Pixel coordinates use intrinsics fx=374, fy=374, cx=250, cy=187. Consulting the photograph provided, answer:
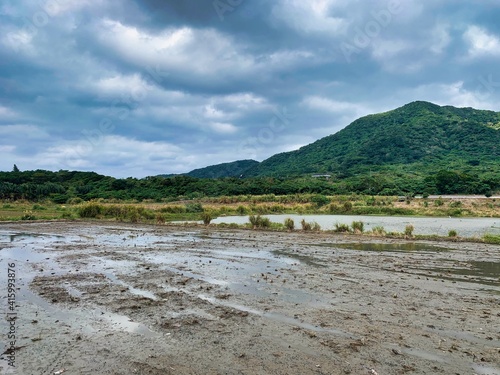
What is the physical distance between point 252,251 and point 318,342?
43.2ft

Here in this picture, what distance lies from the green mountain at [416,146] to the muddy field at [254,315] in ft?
380

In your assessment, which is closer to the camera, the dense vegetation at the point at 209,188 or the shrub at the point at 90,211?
the shrub at the point at 90,211

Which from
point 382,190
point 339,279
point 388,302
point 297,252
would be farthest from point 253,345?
point 382,190

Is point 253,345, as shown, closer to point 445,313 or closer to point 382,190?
point 445,313

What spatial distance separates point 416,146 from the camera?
158 m

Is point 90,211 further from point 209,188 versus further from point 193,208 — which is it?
point 209,188

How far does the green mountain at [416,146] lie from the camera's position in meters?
138

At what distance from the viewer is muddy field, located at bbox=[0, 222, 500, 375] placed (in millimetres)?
6238

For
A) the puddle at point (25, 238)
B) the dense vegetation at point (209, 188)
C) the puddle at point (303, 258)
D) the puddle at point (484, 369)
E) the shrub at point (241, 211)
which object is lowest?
the puddle at point (484, 369)

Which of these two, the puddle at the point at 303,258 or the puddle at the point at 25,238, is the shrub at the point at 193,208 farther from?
the puddle at the point at 303,258

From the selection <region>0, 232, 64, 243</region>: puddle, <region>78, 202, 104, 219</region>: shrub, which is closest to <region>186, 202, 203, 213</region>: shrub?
<region>78, 202, 104, 219</region>: shrub

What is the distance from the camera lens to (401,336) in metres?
7.39

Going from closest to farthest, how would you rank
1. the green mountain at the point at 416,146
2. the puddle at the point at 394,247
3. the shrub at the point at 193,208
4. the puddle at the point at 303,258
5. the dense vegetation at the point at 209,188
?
the puddle at the point at 303,258 → the puddle at the point at 394,247 → the shrub at the point at 193,208 → the dense vegetation at the point at 209,188 → the green mountain at the point at 416,146

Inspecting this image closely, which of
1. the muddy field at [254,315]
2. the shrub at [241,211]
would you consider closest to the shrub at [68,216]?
the shrub at [241,211]
